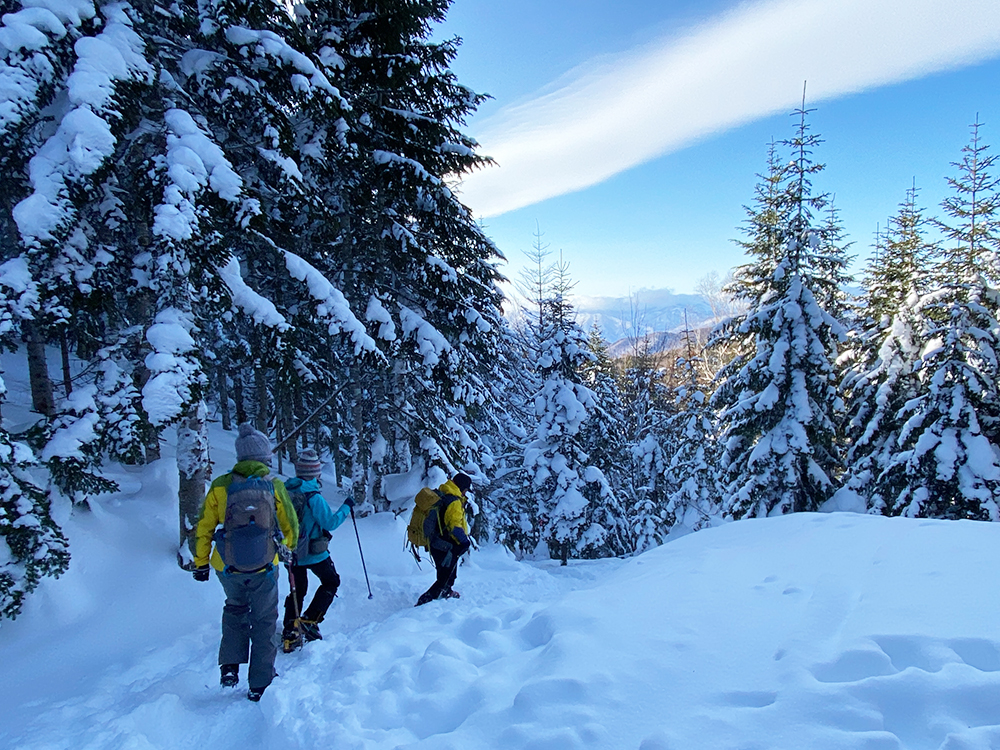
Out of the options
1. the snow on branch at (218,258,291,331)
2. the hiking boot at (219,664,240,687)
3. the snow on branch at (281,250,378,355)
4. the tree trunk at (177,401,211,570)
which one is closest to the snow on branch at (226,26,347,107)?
the snow on branch at (281,250,378,355)

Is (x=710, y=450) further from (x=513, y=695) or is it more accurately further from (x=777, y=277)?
(x=513, y=695)

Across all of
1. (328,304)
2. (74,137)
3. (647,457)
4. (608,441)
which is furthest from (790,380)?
(74,137)

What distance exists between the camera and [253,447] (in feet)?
14.9

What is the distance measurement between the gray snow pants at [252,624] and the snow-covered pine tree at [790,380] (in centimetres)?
1214

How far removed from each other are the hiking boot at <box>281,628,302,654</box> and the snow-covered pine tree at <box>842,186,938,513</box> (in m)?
13.3

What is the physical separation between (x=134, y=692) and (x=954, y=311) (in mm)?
15995

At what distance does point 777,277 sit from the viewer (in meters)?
12.9

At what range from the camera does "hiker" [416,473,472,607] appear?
6762 mm

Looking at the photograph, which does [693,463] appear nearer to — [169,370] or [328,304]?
[328,304]

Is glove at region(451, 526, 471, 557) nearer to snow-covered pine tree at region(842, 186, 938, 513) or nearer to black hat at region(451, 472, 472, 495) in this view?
black hat at region(451, 472, 472, 495)

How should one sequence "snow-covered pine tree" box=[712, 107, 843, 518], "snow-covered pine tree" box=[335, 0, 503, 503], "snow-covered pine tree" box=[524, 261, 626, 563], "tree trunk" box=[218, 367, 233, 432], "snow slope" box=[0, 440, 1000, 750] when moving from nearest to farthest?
"snow slope" box=[0, 440, 1000, 750] → "snow-covered pine tree" box=[335, 0, 503, 503] → "snow-covered pine tree" box=[712, 107, 843, 518] → "snow-covered pine tree" box=[524, 261, 626, 563] → "tree trunk" box=[218, 367, 233, 432]

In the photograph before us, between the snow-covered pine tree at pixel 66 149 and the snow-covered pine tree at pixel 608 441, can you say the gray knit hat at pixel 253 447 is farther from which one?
the snow-covered pine tree at pixel 608 441

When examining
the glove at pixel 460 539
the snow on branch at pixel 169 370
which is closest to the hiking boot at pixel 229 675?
the snow on branch at pixel 169 370

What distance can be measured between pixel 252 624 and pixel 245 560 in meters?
0.63
